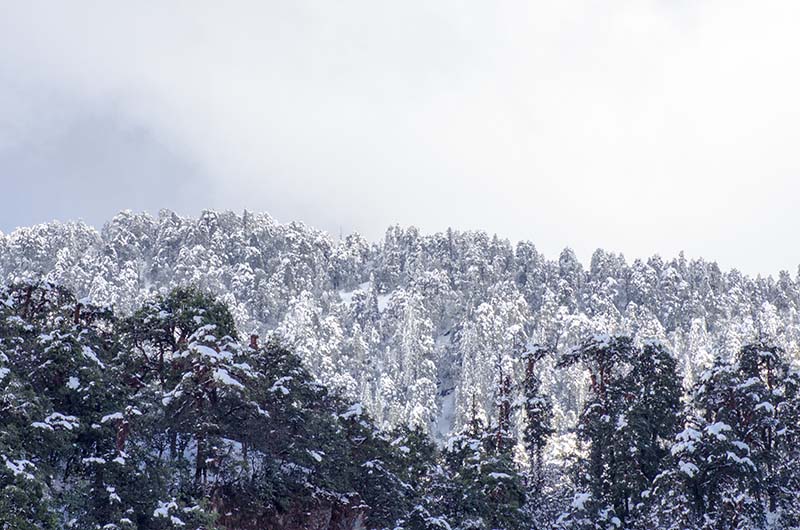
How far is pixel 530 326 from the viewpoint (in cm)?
12888

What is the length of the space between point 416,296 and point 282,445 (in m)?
102

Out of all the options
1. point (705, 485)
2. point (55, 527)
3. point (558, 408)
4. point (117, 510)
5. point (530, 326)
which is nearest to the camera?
point (55, 527)

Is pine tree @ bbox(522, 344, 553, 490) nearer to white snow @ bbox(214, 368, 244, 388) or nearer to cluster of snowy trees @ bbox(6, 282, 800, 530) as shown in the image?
cluster of snowy trees @ bbox(6, 282, 800, 530)

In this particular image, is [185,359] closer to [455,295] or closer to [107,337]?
[107,337]

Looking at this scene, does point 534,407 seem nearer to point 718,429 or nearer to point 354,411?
point 354,411

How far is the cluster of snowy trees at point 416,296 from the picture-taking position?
11288cm

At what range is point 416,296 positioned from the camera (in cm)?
13512

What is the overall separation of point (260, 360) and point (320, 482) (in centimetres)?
717

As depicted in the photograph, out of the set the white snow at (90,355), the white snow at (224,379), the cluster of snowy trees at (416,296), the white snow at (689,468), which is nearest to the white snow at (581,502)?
the white snow at (689,468)

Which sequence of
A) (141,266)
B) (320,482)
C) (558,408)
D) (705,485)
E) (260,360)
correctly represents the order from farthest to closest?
(141,266), (558,408), (260,360), (320,482), (705,485)

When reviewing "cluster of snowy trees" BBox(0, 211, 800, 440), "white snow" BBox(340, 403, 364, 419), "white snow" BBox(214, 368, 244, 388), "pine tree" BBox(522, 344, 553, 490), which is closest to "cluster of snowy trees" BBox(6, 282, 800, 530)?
"white snow" BBox(214, 368, 244, 388)

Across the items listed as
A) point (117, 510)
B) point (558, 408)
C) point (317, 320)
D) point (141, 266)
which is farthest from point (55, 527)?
point (141, 266)

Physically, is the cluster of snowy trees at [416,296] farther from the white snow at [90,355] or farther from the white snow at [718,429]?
the white snow at [90,355]

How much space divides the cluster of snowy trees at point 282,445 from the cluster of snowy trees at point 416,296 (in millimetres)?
58304
